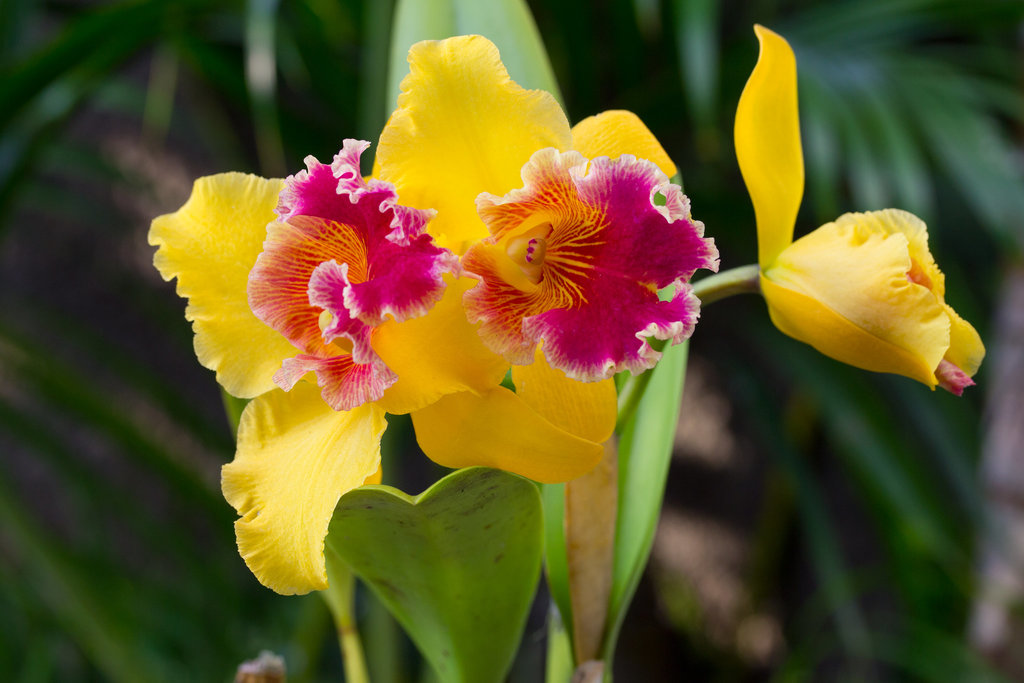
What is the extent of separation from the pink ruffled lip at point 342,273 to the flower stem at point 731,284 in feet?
0.30

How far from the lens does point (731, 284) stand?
9.5 inches

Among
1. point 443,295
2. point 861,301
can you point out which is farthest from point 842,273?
point 443,295

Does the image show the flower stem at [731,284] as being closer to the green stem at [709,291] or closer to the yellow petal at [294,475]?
the green stem at [709,291]

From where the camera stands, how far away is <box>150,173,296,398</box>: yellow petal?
0.22 metres

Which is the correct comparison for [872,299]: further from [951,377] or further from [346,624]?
[346,624]

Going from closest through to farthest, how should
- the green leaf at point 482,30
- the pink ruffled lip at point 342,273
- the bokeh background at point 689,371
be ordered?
the pink ruffled lip at point 342,273
the green leaf at point 482,30
the bokeh background at point 689,371

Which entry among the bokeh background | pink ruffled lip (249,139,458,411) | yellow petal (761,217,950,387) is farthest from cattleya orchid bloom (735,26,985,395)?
the bokeh background

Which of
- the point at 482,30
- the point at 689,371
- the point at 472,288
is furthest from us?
the point at 689,371

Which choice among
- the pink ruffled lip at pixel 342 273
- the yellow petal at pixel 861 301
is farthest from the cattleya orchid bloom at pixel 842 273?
the pink ruffled lip at pixel 342 273

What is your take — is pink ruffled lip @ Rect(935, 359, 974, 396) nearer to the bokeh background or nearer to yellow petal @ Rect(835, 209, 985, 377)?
yellow petal @ Rect(835, 209, 985, 377)

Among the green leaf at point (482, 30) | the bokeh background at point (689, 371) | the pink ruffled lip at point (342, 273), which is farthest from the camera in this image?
the bokeh background at point (689, 371)

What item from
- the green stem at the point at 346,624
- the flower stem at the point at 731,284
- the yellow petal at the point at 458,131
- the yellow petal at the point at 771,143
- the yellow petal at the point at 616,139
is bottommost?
the green stem at the point at 346,624

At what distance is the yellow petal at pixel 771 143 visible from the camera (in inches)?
9.0

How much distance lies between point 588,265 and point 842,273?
3.0 inches
